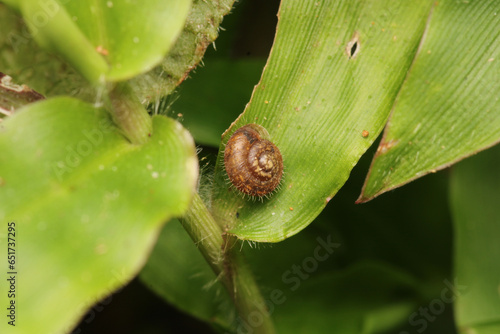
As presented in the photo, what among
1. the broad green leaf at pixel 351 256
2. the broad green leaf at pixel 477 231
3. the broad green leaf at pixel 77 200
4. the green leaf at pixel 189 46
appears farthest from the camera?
the broad green leaf at pixel 351 256


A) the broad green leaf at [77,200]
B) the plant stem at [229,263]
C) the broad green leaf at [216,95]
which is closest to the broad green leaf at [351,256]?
the plant stem at [229,263]

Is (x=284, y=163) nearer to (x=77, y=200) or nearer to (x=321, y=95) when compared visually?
(x=321, y=95)

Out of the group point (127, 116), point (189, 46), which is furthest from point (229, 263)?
point (189, 46)

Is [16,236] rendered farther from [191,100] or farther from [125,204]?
[191,100]

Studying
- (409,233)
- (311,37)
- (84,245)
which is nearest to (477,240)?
(409,233)

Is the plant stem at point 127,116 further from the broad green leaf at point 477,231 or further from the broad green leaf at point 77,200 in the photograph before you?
the broad green leaf at point 477,231
